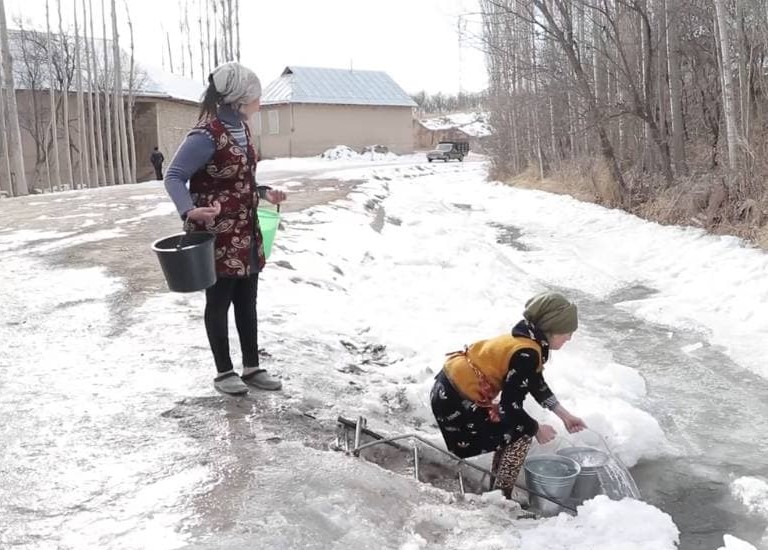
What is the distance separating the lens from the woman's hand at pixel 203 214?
11.6ft

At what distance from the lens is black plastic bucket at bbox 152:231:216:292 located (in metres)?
3.48

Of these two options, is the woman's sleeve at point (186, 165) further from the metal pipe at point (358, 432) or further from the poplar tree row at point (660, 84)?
the poplar tree row at point (660, 84)

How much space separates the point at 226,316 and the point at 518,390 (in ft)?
5.17

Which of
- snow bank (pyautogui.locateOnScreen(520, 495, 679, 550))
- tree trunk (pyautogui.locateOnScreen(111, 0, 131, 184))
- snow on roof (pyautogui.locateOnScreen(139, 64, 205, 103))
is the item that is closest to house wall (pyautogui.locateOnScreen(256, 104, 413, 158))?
snow on roof (pyautogui.locateOnScreen(139, 64, 205, 103))

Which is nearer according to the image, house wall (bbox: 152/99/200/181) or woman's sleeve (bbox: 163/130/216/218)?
woman's sleeve (bbox: 163/130/216/218)

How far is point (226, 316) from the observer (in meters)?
3.95

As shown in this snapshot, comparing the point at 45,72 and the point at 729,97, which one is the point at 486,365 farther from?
the point at 45,72

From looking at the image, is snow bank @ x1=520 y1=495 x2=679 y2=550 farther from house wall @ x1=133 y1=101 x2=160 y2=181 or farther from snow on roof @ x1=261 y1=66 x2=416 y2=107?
snow on roof @ x1=261 y1=66 x2=416 y2=107

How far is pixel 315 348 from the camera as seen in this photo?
5.39 m

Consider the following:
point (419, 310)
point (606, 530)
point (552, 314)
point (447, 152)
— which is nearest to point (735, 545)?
point (606, 530)

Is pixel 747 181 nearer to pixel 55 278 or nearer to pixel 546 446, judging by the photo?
pixel 546 446

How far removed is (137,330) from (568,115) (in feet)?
54.1

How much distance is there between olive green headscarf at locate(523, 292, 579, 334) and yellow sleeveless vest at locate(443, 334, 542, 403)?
0.34ft

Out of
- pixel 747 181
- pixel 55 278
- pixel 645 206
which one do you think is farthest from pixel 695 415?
pixel 645 206
